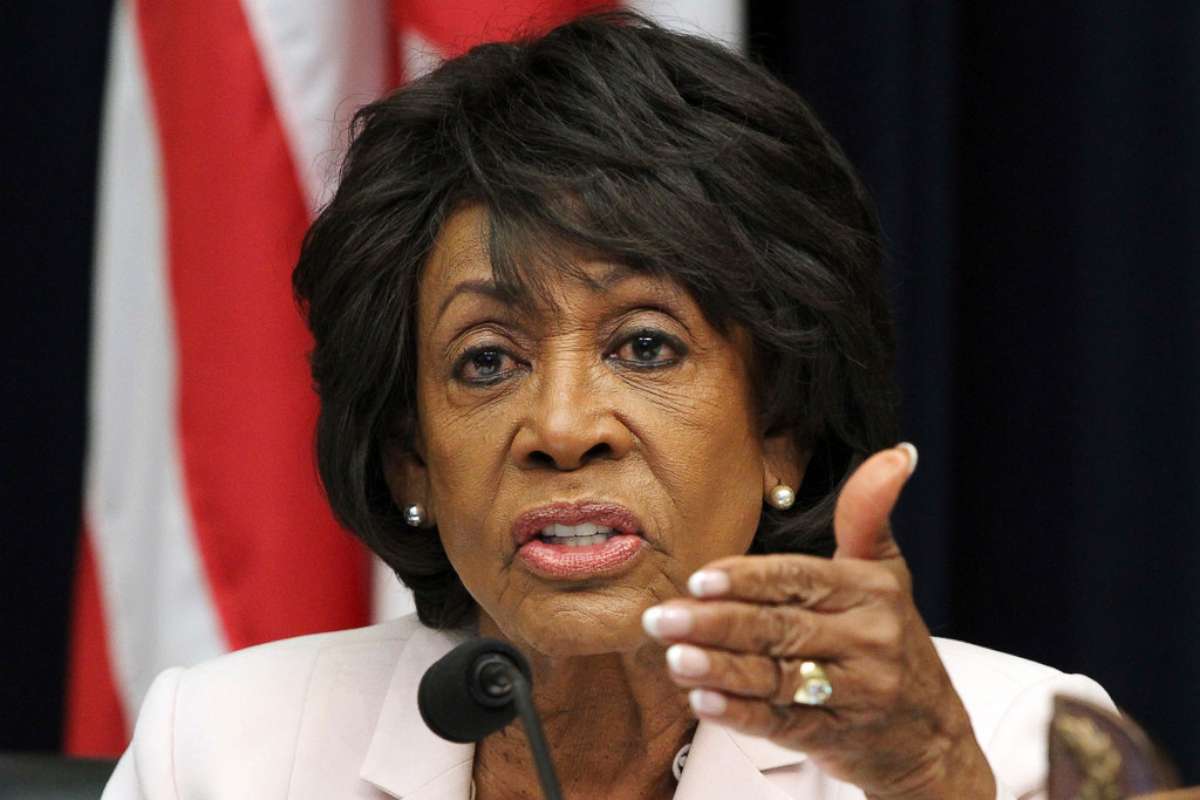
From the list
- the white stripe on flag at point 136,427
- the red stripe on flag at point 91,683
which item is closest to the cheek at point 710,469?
the white stripe on flag at point 136,427

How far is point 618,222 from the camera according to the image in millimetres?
1847

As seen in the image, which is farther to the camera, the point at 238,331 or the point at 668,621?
the point at 238,331

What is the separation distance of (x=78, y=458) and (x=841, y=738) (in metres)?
1.94

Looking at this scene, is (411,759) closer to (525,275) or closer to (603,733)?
(603,733)

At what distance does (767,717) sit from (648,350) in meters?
0.57

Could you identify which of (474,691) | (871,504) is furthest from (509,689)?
(871,504)

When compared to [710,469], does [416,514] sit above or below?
below

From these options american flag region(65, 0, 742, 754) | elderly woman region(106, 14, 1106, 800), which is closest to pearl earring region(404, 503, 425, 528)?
elderly woman region(106, 14, 1106, 800)

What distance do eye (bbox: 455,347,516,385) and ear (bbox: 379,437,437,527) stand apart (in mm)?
188

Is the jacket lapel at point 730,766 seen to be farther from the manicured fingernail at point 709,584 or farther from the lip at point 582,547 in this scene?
the manicured fingernail at point 709,584

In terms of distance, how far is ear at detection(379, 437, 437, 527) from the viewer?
6.87 feet

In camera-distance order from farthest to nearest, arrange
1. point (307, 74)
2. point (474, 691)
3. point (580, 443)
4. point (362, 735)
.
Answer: point (307, 74)
point (362, 735)
point (580, 443)
point (474, 691)

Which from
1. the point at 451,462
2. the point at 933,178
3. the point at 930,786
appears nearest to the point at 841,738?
the point at 930,786

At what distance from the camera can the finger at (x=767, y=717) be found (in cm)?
135
